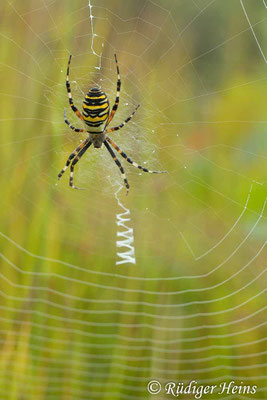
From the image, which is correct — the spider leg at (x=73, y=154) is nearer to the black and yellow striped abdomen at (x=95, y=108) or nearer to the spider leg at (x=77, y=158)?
the spider leg at (x=77, y=158)

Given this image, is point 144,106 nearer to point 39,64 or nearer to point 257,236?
point 39,64

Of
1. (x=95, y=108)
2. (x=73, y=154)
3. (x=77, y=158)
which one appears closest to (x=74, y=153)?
(x=73, y=154)

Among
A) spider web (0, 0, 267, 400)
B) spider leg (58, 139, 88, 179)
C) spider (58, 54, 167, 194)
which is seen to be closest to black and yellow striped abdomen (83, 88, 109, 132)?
spider (58, 54, 167, 194)

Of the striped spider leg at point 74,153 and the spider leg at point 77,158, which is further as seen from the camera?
the spider leg at point 77,158

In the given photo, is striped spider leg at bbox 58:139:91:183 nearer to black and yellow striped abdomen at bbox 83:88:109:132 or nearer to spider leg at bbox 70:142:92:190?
spider leg at bbox 70:142:92:190

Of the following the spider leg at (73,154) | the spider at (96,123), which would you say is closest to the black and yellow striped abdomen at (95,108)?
the spider at (96,123)

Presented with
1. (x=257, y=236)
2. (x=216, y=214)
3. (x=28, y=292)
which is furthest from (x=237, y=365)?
(x=28, y=292)

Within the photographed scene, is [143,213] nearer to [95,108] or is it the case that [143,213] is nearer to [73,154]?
[73,154]
